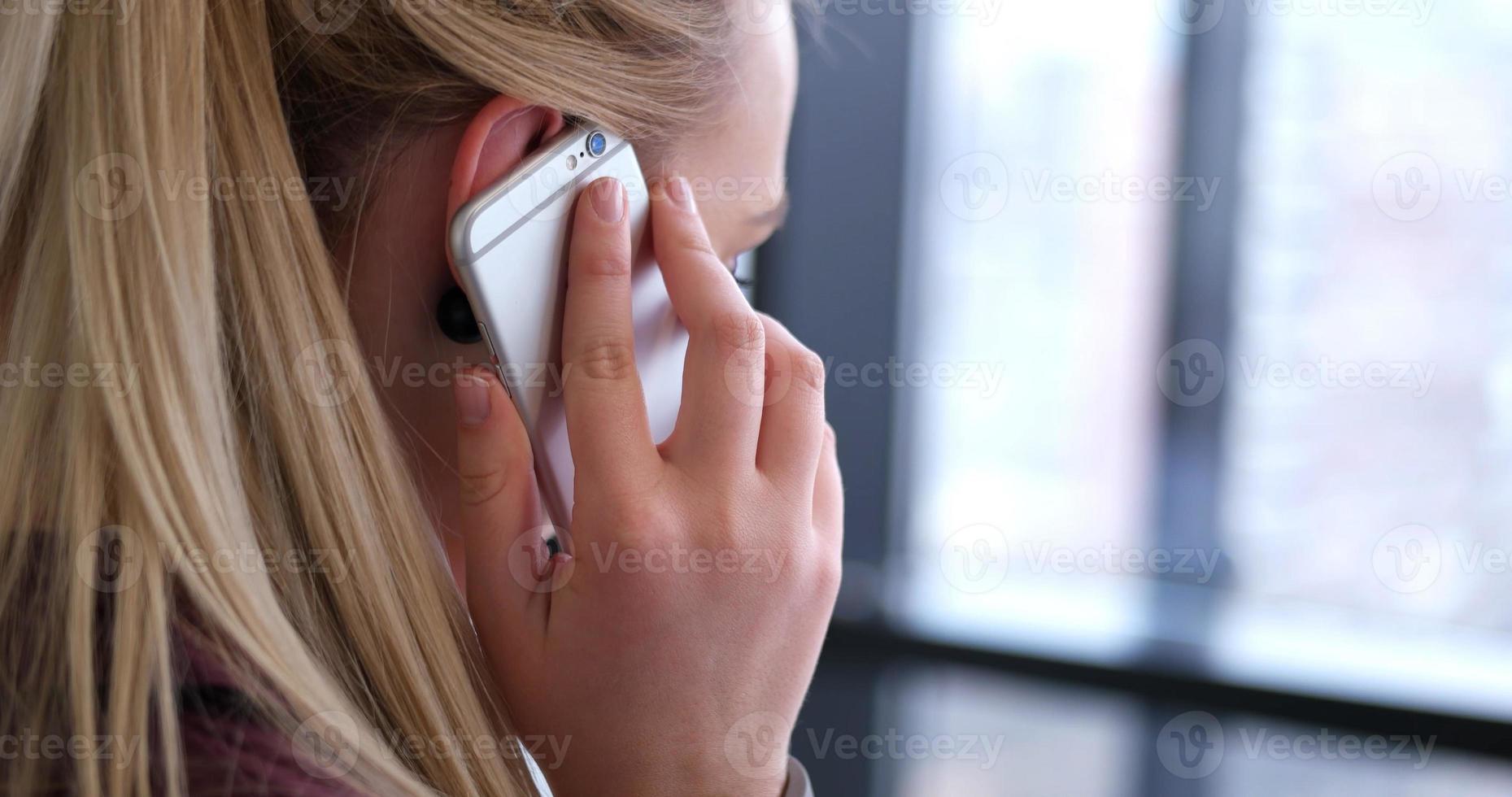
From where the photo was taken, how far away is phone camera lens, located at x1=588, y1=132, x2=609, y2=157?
0.63 meters

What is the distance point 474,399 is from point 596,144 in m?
0.17

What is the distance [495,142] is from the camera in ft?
1.98

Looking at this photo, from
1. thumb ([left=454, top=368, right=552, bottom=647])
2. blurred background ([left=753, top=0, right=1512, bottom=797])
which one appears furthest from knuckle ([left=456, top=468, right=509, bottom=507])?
blurred background ([left=753, top=0, right=1512, bottom=797])

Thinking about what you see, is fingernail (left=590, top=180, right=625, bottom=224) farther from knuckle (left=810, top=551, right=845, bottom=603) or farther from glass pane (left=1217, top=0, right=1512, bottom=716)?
glass pane (left=1217, top=0, right=1512, bottom=716)

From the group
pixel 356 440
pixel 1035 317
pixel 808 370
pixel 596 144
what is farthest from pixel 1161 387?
pixel 356 440

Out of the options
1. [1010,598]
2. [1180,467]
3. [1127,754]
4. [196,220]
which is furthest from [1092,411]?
[196,220]

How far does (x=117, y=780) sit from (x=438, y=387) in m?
0.31

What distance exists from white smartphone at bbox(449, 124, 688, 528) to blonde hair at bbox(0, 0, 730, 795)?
42 millimetres

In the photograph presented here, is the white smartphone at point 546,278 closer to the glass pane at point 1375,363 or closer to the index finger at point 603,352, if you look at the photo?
the index finger at point 603,352

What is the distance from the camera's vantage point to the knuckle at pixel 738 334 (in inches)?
24.1

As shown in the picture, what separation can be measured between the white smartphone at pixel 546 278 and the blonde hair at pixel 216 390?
4 cm

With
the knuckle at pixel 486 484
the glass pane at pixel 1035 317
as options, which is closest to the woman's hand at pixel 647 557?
the knuckle at pixel 486 484

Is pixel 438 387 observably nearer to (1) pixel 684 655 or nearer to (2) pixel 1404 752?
(1) pixel 684 655

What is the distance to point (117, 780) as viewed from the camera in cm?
41
